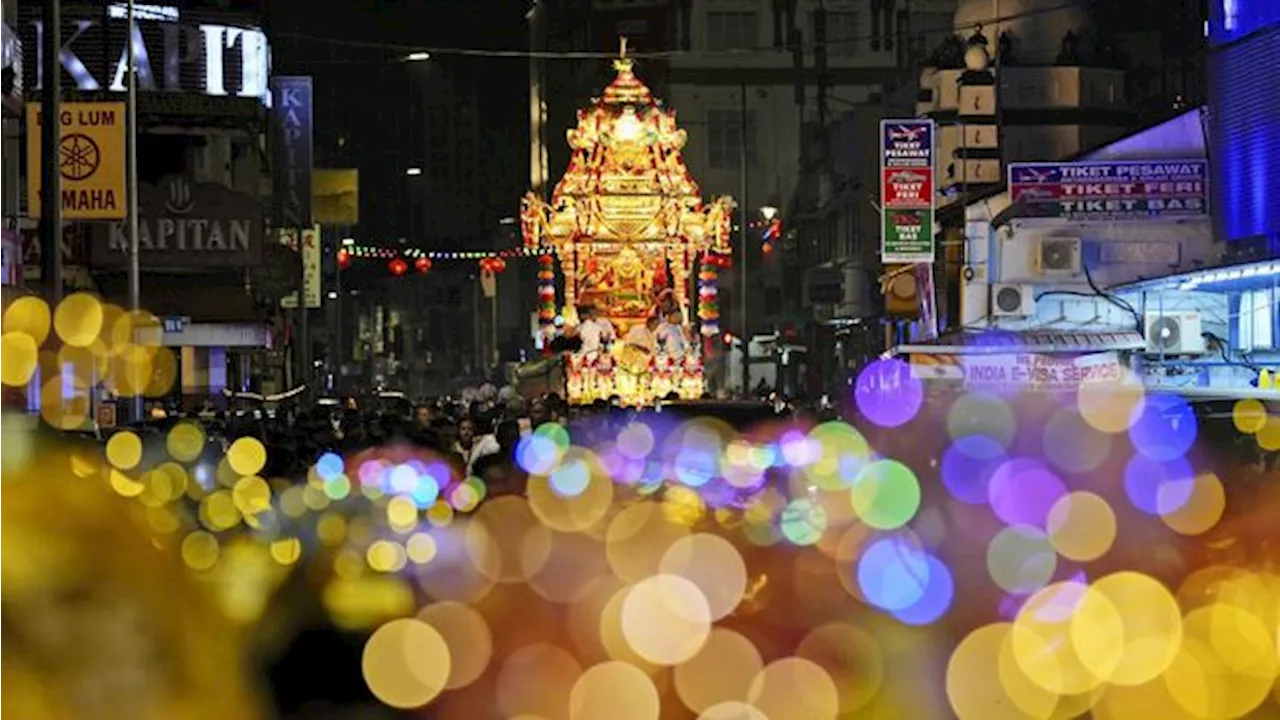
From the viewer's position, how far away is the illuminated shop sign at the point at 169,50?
39.6 metres

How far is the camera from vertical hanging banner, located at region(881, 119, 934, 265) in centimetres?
3275

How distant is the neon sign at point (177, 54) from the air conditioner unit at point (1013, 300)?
18518 mm

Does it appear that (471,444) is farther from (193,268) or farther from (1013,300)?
(193,268)

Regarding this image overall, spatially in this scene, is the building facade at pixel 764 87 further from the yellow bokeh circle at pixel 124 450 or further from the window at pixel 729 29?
the yellow bokeh circle at pixel 124 450

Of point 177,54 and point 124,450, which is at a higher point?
point 177,54

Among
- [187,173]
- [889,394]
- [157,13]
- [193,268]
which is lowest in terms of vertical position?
[889,394]

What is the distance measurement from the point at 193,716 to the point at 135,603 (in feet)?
1.64

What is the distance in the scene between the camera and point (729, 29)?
7088 centimetres

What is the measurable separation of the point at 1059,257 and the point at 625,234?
895 cm

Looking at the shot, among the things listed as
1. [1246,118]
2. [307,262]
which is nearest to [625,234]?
[1246,118]

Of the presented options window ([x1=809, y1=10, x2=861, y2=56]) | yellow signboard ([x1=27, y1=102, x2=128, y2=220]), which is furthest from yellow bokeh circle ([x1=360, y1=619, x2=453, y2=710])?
window ([x1=809, y1=10, x2=861, y2=56])

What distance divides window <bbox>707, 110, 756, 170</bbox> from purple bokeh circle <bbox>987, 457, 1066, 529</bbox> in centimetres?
5679

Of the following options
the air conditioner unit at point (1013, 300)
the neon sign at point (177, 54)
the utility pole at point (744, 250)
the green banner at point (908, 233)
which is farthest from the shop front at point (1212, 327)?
A: the utility pole at point (744, 250)

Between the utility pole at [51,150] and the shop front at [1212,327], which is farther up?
the utility pole at [51,150]
